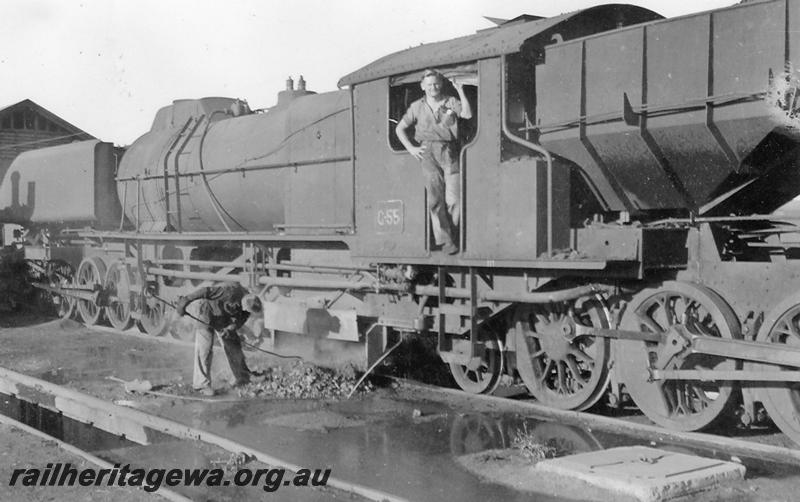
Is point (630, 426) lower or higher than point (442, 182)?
lower

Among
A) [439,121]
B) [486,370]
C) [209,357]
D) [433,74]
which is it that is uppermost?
[433,74]

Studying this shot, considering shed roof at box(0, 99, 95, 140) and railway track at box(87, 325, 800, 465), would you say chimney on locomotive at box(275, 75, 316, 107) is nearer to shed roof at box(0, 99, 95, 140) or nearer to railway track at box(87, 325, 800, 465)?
railway track at box(87, 325, 800, 465)

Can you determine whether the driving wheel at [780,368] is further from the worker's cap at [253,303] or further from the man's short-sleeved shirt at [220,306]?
the worker's cap at [253,303]

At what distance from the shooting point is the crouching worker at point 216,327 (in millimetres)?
9430

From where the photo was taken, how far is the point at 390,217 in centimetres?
877

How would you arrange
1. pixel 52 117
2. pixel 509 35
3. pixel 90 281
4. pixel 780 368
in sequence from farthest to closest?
pixel 52 117 → pixel 90 281 → pixel 509 35 → pixel 780 368

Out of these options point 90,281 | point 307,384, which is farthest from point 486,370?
point 90,281

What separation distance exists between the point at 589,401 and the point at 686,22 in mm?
3542

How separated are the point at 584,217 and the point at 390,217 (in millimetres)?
2002

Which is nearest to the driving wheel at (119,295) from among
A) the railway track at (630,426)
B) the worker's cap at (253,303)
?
the worker's cap at (253,303)

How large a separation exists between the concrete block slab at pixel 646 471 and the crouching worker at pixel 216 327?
455 cm

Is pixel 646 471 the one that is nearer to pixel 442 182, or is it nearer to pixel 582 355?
pixel 582 355

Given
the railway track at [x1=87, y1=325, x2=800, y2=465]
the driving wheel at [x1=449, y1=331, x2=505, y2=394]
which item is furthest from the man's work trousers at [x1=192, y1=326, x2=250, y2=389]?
the driving wheel at [x1=449, y1=331, x2=505, y2=394]

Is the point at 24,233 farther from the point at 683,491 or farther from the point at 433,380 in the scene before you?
the point at 683,491
